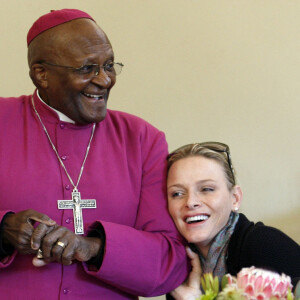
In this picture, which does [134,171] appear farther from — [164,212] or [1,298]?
[1,298]

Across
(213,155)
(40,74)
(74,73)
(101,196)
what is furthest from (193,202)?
(40,74)

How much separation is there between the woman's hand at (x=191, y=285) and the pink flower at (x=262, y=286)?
108 cm

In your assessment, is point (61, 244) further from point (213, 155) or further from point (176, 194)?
point (213, 155)

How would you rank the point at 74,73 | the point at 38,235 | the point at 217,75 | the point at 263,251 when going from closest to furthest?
the point at 38,235 → the point at 263,251 → the point at 74,73 → the point at 217,75

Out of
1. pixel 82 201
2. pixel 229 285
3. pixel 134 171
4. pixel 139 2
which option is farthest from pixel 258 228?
pixel 139 2

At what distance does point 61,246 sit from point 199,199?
60 cm

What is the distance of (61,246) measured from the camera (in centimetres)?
196

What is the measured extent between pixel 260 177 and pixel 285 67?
29.9 inches

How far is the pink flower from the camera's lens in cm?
112

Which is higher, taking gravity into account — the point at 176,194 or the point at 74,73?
the point at 74,73

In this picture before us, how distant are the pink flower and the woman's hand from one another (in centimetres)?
108

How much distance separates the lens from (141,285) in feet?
7.04

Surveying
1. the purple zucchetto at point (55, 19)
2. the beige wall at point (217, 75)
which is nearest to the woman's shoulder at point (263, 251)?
the purple zucchetto at point (55, 19)

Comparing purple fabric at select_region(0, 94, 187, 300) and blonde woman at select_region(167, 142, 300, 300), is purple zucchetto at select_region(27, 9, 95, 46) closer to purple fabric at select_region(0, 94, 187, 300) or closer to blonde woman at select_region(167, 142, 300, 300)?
purple fabric at select_region(0, 94, 187, 300)
